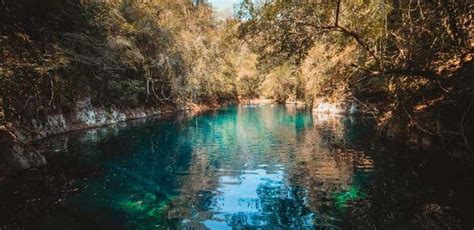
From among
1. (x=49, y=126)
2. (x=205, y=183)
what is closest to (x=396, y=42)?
(x=205, y=183)

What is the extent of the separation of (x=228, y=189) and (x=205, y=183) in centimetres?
120

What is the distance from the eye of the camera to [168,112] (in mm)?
51344

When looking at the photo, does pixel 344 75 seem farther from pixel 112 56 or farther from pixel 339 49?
pixel 112 56

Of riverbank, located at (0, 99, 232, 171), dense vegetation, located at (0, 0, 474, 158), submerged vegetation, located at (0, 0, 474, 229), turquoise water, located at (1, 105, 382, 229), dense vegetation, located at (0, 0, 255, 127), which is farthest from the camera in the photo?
riverbank, located at (0, 99, 232, 171)

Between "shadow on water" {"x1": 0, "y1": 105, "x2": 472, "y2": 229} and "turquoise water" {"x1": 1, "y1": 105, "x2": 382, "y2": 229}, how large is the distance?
0.03 m

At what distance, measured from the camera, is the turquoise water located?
371 inches

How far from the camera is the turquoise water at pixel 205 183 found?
9414mm

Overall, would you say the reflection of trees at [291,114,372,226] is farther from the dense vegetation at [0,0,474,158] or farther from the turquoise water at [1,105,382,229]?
the dense vegetation at [0,0,474,158]

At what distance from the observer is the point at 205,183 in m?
13.2

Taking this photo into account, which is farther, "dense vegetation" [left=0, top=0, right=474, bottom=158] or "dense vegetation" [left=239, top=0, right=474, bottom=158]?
"dense vegetation" [left=0, top=0, right=474, bottom=158]

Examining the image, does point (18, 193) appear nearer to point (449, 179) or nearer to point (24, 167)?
point (24, 167)

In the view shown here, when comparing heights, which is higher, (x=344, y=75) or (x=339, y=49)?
(x=339, y=49)

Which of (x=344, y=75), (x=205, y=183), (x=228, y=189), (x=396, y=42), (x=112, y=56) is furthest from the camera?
(x=112, y=56)

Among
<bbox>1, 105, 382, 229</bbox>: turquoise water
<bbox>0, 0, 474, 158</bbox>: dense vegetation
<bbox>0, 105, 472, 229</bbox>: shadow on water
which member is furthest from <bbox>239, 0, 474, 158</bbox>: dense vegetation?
<bbox>1, 105, 382, 229</bbox>: turquoise water
